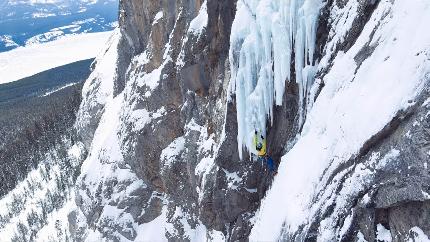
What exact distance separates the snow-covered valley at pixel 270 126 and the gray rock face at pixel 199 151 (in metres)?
0.07

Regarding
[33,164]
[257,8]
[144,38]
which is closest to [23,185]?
[33,164]

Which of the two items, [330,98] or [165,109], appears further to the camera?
[165,109]

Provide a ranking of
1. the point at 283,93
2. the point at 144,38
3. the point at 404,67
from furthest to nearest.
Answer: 1. the point at 144,38
2. the point at 283,93
3. the point at 404,67

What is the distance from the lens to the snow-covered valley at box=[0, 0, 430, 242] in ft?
46.2

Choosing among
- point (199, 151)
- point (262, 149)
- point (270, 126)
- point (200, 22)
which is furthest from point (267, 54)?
point (199, 151)

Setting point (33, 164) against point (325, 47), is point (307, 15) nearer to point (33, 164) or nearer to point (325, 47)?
point (325, 47)

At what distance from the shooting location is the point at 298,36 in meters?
20.3

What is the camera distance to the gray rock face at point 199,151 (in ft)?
45.5

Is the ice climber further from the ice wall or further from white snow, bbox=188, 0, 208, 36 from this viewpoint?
white snow, bbox=188, 0, 208, 36

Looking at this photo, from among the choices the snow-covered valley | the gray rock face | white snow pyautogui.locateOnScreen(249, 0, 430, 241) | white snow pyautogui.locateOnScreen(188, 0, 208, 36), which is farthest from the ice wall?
white snow pyautogui.locateOnScreen(188, 0, 208, 36)

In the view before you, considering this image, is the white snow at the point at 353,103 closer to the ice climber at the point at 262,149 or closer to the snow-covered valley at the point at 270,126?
the snow-covered valley at the point at 270,126

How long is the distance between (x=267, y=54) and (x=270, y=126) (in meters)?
3.40

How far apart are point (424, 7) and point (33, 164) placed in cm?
12410

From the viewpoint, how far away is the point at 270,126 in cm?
2228
